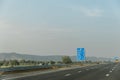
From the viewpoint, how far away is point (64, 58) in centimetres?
15425

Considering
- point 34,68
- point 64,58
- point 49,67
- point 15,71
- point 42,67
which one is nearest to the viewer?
point 15,71

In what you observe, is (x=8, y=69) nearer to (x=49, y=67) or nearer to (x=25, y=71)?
(x=25, y=71)

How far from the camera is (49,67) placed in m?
55.5

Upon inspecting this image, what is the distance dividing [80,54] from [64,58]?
295 feet

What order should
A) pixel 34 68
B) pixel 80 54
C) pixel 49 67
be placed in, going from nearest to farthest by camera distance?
pixel 34 68, pixel 49 67, pixel 80 54

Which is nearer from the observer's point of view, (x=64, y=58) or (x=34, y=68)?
(x=34, y=68)

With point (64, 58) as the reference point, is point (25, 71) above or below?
Result: below

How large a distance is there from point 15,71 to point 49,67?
17667 millimetres

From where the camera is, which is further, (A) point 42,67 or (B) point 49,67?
(B) point 49,67

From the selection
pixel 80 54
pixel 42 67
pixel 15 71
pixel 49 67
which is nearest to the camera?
pixel 15 71

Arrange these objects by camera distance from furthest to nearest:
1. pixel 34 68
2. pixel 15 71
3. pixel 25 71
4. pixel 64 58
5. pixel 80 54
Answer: pixel 64 58 → pixel 80 54 → pixel 34 68 → pixel 25 71 → pixel 15 71

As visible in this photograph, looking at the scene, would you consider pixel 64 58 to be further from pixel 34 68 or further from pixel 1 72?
pixel 1 72

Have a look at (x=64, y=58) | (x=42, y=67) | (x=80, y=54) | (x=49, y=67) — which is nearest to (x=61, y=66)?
(x=80, y=54)

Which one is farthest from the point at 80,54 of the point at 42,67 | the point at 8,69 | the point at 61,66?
the point at 8,69
